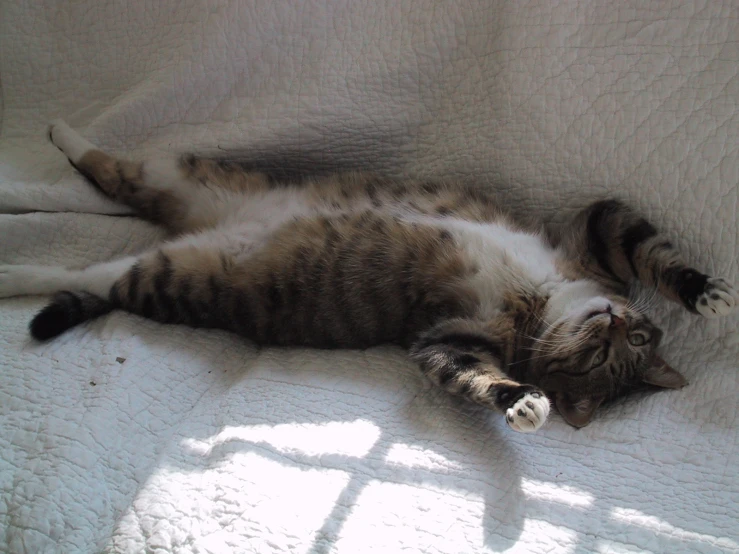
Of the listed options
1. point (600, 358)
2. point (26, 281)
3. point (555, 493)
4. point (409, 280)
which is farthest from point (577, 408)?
point (26, 281)

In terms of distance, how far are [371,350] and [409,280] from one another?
212mm

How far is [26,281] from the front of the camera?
5.29 ft

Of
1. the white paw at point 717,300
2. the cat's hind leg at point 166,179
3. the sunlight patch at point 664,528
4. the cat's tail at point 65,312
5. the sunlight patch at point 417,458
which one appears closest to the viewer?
the sunlight patch at point 664,528

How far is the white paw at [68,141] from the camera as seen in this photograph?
5.99 ft

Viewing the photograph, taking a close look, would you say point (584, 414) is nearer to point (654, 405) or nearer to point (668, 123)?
point (654, 405)

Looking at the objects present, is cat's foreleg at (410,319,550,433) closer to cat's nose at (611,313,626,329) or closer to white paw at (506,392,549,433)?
white paw at (506,392,549,433)

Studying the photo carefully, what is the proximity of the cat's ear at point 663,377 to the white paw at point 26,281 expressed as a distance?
1.54m

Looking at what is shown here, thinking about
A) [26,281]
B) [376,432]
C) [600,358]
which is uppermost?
[600,358]

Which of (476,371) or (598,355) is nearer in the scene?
(476,371)

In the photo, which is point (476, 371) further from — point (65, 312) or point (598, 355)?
point (65, 312)

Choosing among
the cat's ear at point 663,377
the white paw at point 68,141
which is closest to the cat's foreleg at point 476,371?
the cat's ear at point 663,377

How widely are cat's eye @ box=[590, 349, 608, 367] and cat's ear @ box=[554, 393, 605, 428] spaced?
103mm

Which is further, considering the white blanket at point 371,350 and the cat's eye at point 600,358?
the cat's eye at point 600,358

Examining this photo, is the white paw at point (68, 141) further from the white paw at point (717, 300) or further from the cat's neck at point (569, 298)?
the white paw at point (717, 300)
